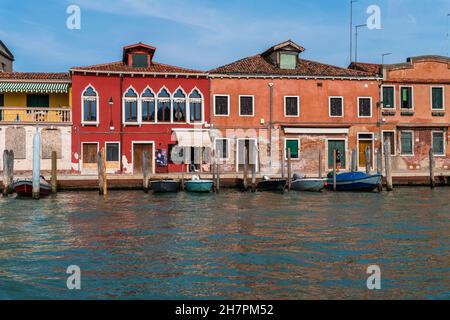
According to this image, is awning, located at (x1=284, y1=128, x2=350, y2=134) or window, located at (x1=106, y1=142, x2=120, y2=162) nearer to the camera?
window, located at (x1=106, y1=142, x2=120, y2=162)

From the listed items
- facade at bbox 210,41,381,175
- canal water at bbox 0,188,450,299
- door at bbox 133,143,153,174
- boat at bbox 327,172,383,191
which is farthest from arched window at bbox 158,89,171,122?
canal water at bbox 0,188,450,299

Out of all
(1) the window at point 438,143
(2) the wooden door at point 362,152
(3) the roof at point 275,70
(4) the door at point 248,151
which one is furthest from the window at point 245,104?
(1) the window at point 438,143

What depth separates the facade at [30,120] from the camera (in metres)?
30.2

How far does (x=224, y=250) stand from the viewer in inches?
446

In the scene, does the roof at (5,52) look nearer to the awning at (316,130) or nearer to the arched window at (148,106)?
the arched window at (148,106)

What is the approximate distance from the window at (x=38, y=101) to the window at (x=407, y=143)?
64.9 feet

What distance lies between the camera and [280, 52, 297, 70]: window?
33.1m

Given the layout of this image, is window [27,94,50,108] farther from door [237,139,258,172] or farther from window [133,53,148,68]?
door [237,139,258,172]

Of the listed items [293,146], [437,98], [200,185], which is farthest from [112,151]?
[437,98]

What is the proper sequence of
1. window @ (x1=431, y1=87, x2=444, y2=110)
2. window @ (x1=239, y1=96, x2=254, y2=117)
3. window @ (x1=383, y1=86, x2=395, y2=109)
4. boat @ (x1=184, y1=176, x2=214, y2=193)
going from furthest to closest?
window @ (x1=431, y1=87, x2=444, y2=110), window @ (x1=383, y1=86, x2=395, y2=109), window @ (x1=239, y1=96, x2=254, y2=117), boat @ (x1=184, y1=176, x2=214, y2=193)

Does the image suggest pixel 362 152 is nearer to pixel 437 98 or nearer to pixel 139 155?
pixel 437 98

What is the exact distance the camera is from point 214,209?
18766 millimetres

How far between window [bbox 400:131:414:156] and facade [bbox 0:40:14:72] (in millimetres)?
25643

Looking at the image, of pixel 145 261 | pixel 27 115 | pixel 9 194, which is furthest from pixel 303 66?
pixel 145 261
